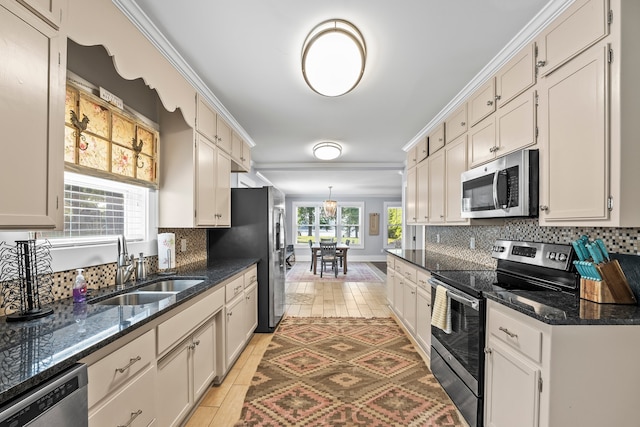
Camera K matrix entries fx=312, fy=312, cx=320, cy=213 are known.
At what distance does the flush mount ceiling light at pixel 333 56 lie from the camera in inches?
74.7

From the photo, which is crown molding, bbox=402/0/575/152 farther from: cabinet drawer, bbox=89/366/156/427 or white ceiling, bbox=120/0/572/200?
cabinet drawer, bbox=89/366/156/427

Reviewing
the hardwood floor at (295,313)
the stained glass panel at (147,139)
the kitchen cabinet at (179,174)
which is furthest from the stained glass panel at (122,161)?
the hardwood floor at (295,313)

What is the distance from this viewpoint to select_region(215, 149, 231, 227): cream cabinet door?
10.2 ft

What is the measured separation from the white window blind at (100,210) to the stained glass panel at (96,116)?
0.98 feet

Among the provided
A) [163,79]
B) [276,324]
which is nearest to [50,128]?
[163,79]

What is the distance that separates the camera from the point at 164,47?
2.02 metres

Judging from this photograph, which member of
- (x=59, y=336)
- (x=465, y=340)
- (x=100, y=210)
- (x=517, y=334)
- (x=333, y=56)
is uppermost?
(x=333, y=56)

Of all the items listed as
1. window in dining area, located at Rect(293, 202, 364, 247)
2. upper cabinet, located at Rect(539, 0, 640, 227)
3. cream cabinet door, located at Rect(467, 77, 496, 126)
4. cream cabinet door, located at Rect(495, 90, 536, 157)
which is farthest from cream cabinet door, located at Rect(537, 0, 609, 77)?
window in dining area, located at Rect(293, 202, 364, 247)

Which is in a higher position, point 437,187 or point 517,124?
point 517,124

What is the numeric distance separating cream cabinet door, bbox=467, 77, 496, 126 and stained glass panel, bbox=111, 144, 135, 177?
8.88 feet

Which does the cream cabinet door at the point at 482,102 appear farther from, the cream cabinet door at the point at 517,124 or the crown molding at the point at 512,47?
the cream cabinet door at the point at 517,124

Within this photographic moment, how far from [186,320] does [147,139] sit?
147 cm

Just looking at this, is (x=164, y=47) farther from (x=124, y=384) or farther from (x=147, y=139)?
(x=124, y=384)

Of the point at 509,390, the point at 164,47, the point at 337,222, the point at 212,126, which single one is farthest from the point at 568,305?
the point at 337,222
